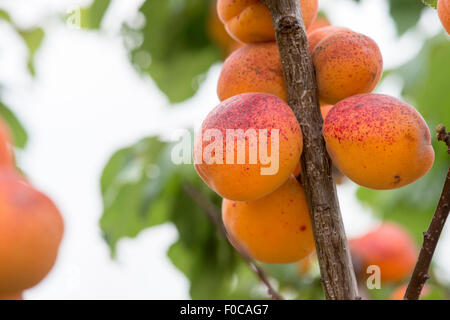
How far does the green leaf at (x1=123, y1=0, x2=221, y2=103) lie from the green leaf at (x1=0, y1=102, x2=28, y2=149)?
2.75 feet

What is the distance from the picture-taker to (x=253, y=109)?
2.44 feet

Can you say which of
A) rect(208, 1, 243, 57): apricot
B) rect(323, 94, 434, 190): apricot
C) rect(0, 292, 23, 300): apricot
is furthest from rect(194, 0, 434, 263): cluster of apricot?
rect(208, 1, 243, 57): apricot

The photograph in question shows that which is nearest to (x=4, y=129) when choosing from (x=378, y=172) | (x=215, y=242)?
(x=378, y=172)

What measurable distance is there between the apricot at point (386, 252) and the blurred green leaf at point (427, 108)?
19 centimetres

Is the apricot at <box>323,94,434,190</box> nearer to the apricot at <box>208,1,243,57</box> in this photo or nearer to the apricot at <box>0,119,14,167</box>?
the apricot at <box>0,119,14,167</box>

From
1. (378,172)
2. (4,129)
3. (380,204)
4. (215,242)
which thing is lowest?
(380,204)

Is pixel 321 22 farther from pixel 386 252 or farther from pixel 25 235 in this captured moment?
pixel 25 235

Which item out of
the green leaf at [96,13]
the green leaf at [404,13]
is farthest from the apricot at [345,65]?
the green leaf at [96,13]

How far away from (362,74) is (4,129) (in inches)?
23.8

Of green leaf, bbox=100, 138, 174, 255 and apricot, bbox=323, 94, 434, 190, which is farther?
green leaf, bbox=100, 138, 174, 255

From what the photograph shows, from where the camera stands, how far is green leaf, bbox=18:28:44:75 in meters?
1.91

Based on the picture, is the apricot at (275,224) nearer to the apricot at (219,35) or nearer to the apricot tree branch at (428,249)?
the apricot tree branch at (428,249)
